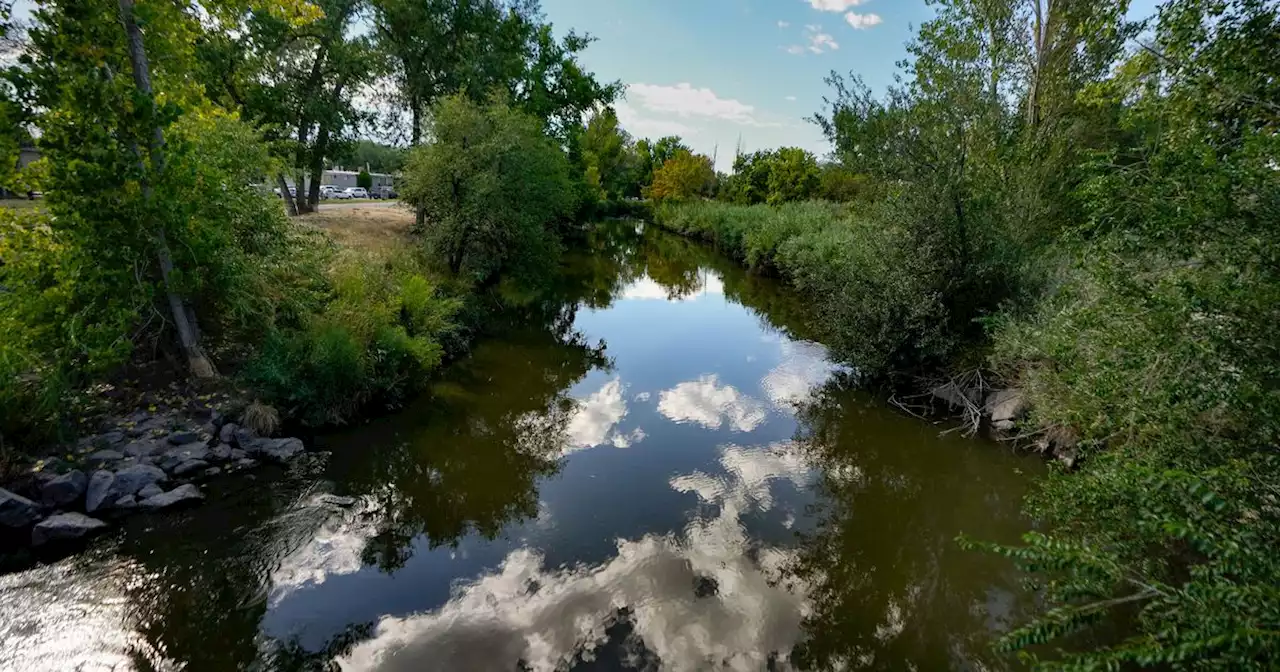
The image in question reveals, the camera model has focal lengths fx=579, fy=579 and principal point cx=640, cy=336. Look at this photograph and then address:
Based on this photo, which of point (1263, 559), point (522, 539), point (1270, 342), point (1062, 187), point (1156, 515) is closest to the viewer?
point (1263, 559)

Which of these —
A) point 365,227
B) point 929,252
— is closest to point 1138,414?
point 929,252

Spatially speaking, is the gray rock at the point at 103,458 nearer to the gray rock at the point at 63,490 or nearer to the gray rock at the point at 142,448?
the gray rock at the point at 142,448

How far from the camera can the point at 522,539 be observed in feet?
23.2

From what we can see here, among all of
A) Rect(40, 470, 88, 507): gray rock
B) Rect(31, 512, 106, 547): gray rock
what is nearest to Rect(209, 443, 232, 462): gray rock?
Rect(40, 470, 88, 507): gray rock

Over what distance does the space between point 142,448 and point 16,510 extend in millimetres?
1407

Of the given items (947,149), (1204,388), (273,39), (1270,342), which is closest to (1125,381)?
(1204,388)

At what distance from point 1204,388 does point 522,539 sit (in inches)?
256

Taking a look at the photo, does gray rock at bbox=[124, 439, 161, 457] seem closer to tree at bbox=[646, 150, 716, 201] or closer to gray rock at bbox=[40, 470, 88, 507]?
gray rock at bbox=[40, 470, 88, 507]

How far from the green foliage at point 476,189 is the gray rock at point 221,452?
8841 mm

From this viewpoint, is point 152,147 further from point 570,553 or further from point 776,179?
point 776,179

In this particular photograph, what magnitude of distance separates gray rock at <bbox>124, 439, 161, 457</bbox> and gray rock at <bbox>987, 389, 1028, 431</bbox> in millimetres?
12646

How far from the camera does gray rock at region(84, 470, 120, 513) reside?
260 inches

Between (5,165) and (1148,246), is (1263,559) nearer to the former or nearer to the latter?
(1148,246)

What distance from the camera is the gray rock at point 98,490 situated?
6.60m
